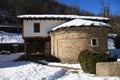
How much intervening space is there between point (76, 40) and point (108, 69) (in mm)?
9033

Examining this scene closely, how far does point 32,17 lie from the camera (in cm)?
2728

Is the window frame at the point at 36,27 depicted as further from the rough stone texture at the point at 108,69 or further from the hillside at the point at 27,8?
the hillside at the point at 27,8

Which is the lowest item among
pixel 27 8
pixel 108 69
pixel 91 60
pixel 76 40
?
pixel 108 69

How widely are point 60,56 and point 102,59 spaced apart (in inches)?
320

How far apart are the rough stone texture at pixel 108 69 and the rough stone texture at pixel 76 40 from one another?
26.4ft

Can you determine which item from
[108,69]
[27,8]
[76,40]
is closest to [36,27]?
[76,40]

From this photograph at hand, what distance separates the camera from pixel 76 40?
76.0 ft

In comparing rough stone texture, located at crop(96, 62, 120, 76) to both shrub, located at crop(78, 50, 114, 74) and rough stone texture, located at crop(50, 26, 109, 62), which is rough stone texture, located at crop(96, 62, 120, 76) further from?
rough stone texture, located at crop(50, 26, 109, 62)

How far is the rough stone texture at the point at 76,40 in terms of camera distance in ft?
75.5

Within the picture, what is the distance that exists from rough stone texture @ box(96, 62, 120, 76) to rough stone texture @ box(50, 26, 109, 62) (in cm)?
805

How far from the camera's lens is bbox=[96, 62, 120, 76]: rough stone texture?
14.1 meters

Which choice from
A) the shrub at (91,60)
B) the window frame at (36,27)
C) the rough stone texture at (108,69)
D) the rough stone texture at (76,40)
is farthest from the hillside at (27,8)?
the rough stone texture at (108,69)

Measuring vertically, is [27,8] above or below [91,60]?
above

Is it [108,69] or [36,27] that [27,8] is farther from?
[108,69]
